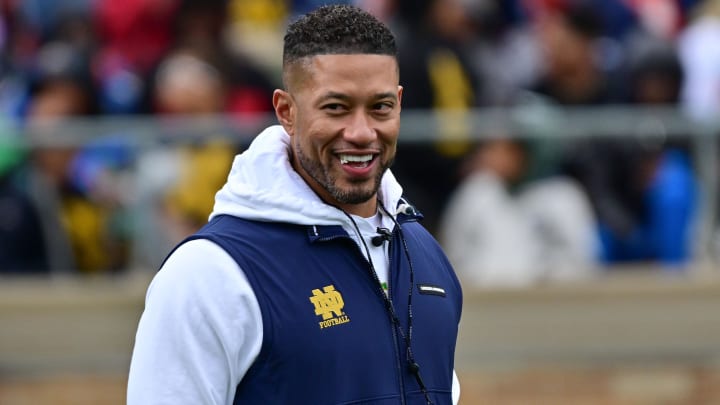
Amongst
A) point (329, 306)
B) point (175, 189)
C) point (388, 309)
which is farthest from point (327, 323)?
point (175, 189)

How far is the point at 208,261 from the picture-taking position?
3.41 metres

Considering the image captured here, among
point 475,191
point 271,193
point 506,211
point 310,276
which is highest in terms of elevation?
point 271,193

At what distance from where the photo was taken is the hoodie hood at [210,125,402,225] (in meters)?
3.58

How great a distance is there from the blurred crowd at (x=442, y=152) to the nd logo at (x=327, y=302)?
13.8 feet

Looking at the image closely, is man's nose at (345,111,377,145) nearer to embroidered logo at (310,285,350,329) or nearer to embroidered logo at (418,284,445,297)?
embroidered logo at (310,285,350,329)

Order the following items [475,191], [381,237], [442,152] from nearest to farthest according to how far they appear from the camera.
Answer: [381,237] → [475,191] → [442,152]

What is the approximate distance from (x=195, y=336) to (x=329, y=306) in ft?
1.18

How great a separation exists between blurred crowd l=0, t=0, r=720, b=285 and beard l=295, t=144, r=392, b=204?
13.6 feet

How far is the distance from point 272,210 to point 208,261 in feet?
0.82

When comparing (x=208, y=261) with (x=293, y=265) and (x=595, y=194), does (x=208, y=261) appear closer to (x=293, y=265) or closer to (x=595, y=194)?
(x=293, y=265)

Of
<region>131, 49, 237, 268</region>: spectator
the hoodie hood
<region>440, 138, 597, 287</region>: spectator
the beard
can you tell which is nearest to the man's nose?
the beard

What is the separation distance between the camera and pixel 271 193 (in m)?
3.59

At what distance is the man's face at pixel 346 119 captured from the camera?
3512mm

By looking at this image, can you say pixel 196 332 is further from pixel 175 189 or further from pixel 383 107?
pixel 175 189
